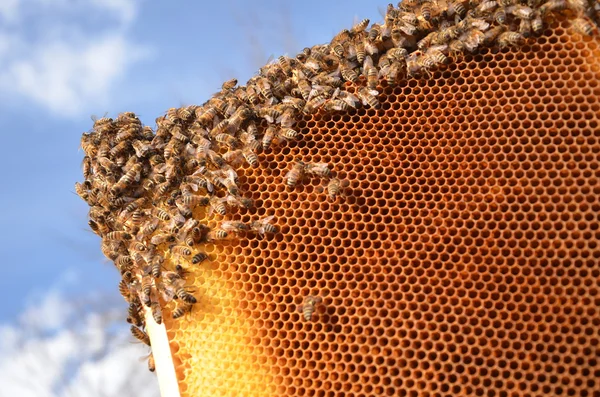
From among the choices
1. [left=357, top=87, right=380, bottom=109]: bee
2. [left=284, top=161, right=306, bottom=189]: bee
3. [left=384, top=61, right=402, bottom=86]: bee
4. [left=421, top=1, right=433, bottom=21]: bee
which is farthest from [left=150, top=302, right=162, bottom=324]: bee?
[left=421, top=1, right=433, bottom=21]: bee

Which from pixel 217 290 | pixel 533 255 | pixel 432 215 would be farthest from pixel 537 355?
pixel 217 290

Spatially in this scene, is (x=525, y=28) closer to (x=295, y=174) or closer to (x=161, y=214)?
(x=295, y=174)

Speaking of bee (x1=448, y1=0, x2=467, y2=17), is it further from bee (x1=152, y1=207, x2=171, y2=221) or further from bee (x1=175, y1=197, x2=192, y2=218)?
bee (x1=152, y1=207, x2=171, y2=221)

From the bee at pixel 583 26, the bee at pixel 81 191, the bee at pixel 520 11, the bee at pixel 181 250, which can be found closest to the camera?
the bee at pixel 583 26

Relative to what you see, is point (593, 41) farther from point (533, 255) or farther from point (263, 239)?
point (263, 239)

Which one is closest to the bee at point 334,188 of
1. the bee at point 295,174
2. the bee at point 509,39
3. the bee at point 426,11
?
the bee at point 295,174

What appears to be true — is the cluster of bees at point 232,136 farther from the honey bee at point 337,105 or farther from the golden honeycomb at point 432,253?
the golden honeycomb at point 432,253
